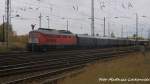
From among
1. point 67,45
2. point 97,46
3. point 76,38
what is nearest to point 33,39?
point 67,45

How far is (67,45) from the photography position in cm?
4406

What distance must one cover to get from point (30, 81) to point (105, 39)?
45.5 metres

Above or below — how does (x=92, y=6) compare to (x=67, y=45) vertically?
above

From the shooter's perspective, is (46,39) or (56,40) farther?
(56,40)

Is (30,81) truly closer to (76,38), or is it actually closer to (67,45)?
(67,45)

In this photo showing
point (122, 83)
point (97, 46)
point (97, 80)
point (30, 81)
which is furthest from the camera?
point (97, 46)

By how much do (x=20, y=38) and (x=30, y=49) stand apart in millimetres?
29600

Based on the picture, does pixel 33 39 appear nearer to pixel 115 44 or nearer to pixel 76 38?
pixel 76 38

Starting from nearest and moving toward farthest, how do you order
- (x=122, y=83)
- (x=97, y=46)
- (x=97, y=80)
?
(x=122, y=83)
(x=97, y=80)
(x=97, y=46)

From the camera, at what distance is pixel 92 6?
4600 centimetres

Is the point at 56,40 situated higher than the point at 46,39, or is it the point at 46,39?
the point at 46,39

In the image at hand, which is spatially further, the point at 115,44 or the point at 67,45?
the point at 115,44

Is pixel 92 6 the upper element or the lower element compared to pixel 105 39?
upper

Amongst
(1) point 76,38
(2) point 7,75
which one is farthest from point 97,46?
(2) point 7,75
